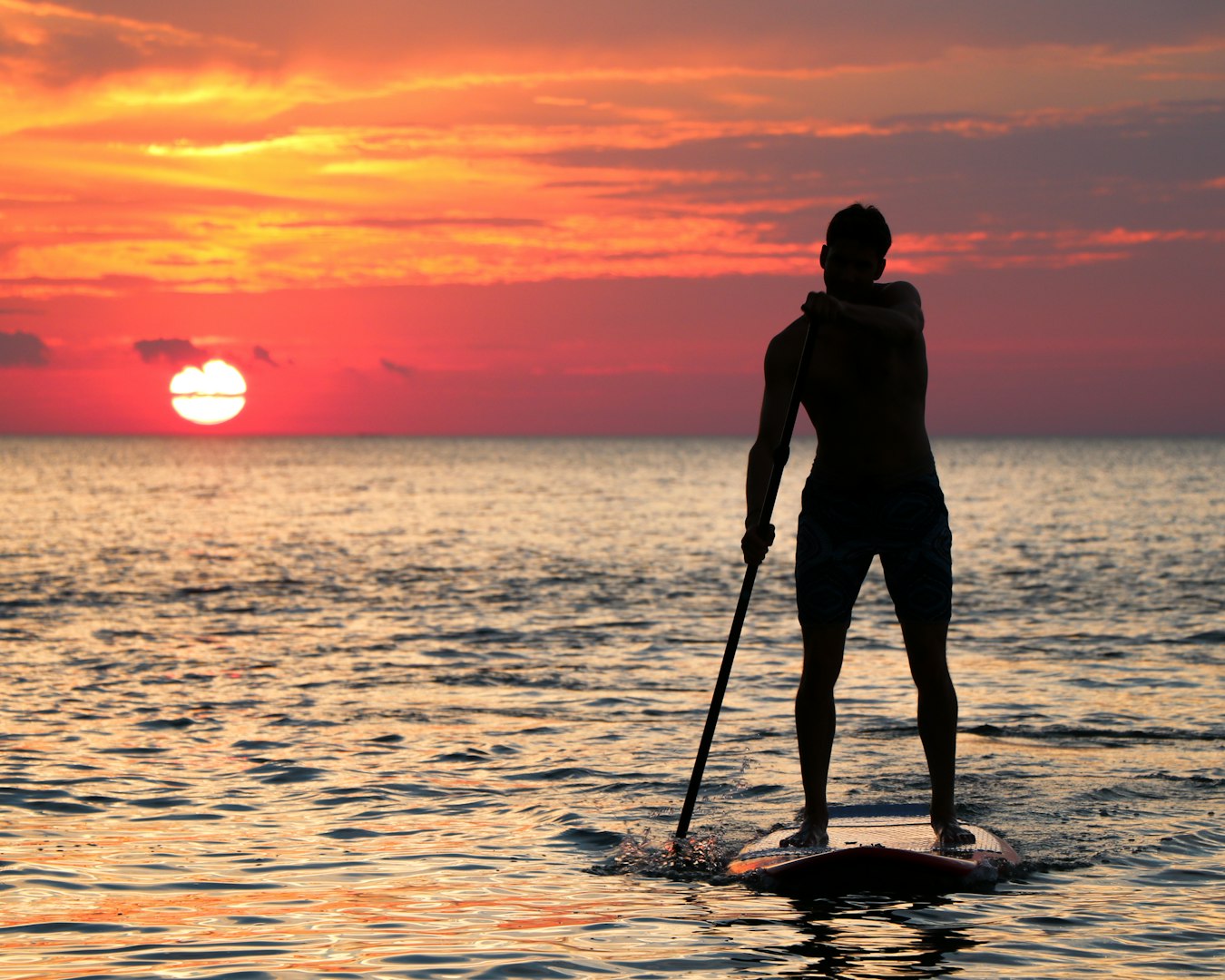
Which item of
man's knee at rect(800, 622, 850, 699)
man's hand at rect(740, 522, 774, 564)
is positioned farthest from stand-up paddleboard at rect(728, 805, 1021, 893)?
man's hand at rect(740, 522, 774, 564)

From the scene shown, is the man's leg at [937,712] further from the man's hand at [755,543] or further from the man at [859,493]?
the man's hand at [755,543]

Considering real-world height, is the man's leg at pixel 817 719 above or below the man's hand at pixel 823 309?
below

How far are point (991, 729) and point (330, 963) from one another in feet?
21.5

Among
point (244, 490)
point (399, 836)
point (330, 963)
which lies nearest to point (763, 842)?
point (399, 836)

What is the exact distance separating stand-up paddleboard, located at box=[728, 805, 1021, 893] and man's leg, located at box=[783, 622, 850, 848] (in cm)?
11

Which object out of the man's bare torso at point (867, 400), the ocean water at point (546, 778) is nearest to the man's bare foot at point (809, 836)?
the ocean water at point (546, 778)

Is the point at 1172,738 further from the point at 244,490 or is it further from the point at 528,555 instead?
the point at 244,490

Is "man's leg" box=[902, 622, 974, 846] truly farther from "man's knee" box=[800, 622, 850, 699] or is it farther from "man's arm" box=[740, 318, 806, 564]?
"man's arm" box=[740, 318, 806, 564]

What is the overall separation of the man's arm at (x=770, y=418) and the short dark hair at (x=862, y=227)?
415 mm

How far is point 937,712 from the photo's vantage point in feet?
20.7

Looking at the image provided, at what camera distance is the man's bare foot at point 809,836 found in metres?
6.33

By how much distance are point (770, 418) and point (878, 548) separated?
2.40ft

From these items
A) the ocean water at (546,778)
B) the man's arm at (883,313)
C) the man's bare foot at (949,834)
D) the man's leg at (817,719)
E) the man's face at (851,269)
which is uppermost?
the man's face at (851,269)

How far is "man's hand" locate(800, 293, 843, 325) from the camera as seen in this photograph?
5746mm
